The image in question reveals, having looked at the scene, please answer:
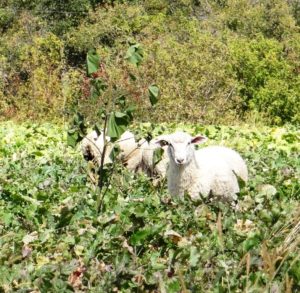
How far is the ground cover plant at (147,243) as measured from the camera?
297 cm

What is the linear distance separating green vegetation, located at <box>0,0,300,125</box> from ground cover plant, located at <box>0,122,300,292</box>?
3.30 feet

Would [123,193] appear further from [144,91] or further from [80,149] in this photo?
[144,91]

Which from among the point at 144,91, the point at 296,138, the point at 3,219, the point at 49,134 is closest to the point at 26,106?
the point at 144,91

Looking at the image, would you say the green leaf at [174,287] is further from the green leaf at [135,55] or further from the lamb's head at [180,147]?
the lamb's head at [180,147]

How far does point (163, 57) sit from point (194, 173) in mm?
20581

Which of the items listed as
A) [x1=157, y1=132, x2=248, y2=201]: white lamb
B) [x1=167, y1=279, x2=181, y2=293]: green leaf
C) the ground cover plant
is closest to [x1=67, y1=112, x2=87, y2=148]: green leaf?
the ground cover plant

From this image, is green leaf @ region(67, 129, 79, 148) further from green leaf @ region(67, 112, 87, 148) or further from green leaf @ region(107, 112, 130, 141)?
green leaf @ region(107, 112, 130, 141)

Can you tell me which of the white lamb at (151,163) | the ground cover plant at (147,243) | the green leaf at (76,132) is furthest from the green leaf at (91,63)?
the white lamb at (151,163)

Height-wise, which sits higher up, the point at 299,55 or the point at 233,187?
the point at 233,187

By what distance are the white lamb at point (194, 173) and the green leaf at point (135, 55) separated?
1904 millimetres

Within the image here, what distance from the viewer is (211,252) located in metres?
3.42

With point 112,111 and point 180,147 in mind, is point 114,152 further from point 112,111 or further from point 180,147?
point 180,147

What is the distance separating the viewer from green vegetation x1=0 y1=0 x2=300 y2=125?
26.0 m

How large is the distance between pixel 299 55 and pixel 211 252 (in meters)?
42.9
